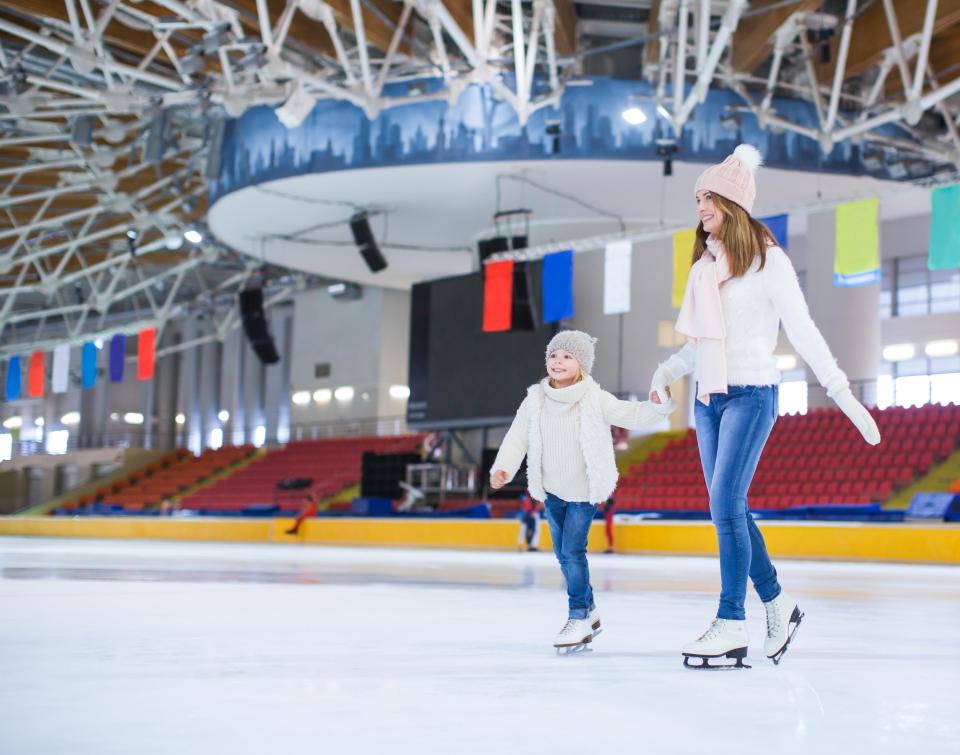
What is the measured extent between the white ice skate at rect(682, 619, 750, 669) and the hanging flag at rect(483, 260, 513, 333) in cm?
1676

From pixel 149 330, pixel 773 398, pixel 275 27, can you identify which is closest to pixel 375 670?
pixel 773 398

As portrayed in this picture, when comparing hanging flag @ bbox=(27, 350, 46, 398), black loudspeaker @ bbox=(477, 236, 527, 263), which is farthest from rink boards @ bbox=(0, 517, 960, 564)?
black loudspeaker @ bbox=(477, 236, 527, 263)

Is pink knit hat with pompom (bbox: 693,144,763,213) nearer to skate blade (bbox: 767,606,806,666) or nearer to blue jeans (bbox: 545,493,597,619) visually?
blue jeans (bbox: 545,493,597,619)

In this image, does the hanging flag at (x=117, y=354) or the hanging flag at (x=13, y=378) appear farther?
the hanging flag at (x=13, y=378)

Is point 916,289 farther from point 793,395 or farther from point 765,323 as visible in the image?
point 765,323

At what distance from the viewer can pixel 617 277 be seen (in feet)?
61.3

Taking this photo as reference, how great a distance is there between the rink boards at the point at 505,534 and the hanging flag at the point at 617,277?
3.53m

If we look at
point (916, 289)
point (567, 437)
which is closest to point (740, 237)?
point (567, 437)

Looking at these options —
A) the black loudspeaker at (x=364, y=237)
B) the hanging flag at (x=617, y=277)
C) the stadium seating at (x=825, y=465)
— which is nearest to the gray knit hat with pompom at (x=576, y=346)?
the hanging flag at (x=617, y=277)

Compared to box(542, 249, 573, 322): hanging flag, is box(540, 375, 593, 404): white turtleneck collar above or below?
below

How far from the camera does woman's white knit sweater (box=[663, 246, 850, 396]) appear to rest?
11.7ft

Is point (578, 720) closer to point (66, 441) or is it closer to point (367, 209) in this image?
point (367, 209)

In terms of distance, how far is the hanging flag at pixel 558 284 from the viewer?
1906 cm

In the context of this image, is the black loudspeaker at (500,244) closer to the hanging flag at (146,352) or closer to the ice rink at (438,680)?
the hanging flag at (146,352)
